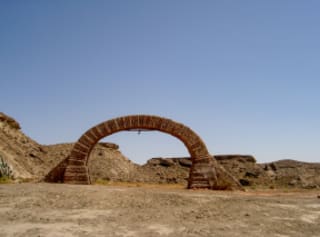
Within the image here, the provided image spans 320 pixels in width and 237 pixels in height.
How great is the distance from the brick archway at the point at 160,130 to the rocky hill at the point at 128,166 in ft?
15.3

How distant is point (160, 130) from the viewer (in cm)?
1166

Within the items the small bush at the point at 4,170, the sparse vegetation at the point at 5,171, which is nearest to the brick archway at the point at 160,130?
the sparse vegetation at the point at 5,171

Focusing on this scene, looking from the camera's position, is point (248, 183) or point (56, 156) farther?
point (56, 156)

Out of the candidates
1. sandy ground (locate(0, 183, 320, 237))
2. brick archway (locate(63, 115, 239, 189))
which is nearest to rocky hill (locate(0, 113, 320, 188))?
brick archway (locate(63, 115, 239, 189))

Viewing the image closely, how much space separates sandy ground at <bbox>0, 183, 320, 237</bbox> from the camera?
13.8ft

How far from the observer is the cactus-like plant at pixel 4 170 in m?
13.3

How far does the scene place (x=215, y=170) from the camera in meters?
11.2

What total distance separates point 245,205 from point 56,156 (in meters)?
17.5

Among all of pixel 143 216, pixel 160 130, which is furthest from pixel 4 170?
pixel 143 216

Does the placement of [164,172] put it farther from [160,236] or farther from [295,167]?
[160,236]

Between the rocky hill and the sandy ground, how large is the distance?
932 centimetres

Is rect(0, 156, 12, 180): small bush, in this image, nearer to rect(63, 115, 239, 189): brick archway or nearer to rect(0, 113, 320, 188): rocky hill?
rect(0, 113, 320, 188): rocky hill

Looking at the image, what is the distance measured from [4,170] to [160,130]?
7.70 m

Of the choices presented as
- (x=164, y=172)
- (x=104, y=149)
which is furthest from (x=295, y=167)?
(x=104, y=149)
